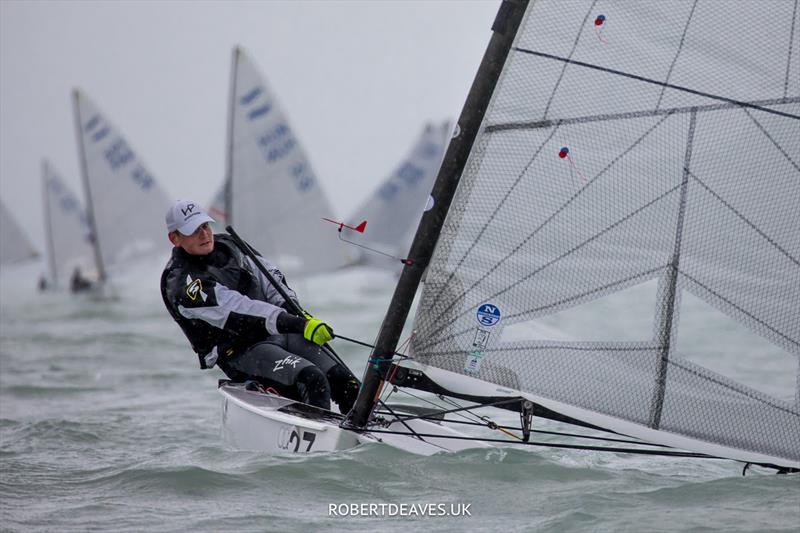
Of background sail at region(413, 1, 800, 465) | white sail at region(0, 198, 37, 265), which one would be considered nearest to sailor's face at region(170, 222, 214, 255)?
background sail at region(413, 1, 800, 465)

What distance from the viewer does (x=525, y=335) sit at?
4203 millimetres

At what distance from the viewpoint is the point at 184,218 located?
470cm

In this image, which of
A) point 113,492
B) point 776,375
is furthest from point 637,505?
point 776,375

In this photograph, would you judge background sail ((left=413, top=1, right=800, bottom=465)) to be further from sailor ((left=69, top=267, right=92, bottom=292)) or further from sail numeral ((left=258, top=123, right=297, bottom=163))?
sailor ((left=69, top=267, right=92, bottom=292))

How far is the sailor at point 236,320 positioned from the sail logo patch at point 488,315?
0.66 metres

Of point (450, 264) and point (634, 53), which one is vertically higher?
point (634, 53)

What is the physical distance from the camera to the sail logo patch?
421cm

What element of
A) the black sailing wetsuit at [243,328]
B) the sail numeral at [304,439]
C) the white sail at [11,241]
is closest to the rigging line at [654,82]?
the black sailing wetsuit at [243,328]

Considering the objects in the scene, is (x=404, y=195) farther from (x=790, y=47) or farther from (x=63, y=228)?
(x=790, y=47)

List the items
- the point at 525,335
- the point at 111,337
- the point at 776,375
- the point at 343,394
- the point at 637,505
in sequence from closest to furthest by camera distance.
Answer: the point at 637,505 → the point at 525,335 → the point at 343,394 → the point at 776,375 → the point at 111,337

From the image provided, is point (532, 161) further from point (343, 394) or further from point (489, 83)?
point (343, 394)

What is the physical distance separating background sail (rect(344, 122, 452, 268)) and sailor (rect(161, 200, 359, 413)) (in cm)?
1719

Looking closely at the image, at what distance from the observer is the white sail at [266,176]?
50.0 ft

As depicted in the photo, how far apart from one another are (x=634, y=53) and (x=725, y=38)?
1.10ft
